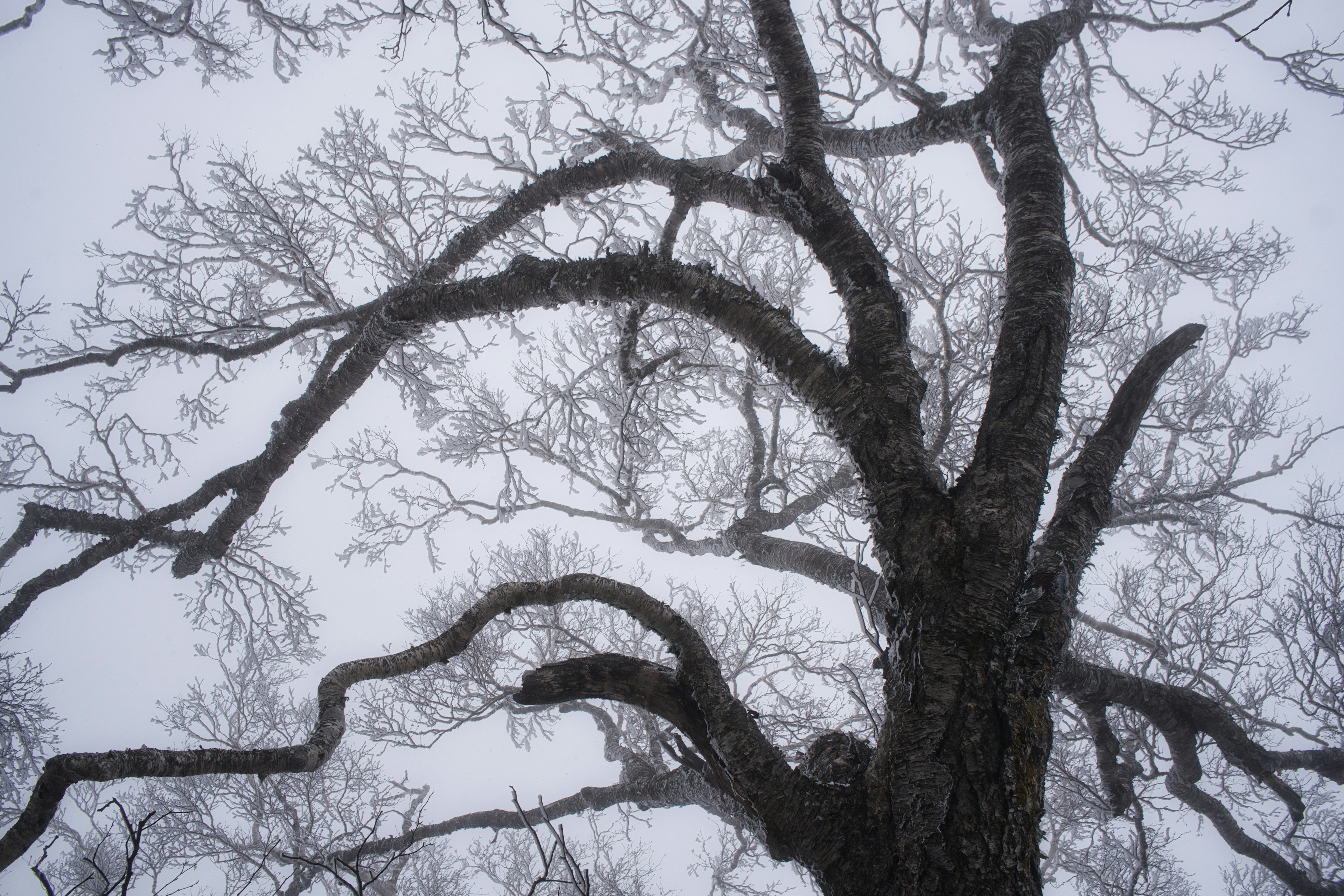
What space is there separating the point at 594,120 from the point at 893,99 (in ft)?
8.99

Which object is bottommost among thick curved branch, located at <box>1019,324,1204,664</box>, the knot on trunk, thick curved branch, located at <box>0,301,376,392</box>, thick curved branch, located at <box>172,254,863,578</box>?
the knot on trunk

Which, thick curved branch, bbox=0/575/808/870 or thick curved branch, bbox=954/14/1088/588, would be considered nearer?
thick curved branch, bbox=0/575/808/870

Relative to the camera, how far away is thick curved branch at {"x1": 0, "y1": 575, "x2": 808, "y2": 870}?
6.02 feet

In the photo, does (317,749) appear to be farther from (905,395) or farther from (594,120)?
(594,120)

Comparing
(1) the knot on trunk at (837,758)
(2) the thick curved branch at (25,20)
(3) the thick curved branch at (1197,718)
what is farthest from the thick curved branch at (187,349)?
(3) the thick curved branch at (1197,718)

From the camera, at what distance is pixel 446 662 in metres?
2.67

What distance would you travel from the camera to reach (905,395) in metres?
2.47

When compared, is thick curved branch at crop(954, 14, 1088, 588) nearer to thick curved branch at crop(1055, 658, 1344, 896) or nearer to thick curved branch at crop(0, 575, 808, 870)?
thick curved branch at crop(0, 575, 808, 870)

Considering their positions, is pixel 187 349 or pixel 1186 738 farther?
pixel 187 349

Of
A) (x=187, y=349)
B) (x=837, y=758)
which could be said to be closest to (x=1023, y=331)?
(x=837, y=758)

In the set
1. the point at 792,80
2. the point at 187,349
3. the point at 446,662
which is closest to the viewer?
the point at 446,662

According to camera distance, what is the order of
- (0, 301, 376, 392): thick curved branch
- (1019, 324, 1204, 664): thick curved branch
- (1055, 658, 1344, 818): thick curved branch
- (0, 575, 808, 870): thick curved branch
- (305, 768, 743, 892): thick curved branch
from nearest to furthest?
(0, 575, 808, 870): thick curved branch, (1019, 324, 1204, 664): thick curved branch, (1055, 658, 1344, 818): thick curved branch, (305, 768, 743, 892): thick curved branch, (0, 301, 376, 392): thick curved branch

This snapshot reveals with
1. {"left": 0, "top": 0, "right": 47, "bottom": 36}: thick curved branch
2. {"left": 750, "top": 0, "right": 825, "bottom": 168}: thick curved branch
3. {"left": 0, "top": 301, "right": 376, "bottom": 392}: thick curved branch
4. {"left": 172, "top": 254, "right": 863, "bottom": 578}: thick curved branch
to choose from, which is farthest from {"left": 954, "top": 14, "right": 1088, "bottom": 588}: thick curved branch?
{"left": 0, "top": 0, "right": 47, "bottom": 36}: thick curved branch

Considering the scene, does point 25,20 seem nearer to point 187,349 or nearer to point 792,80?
point 187,349
